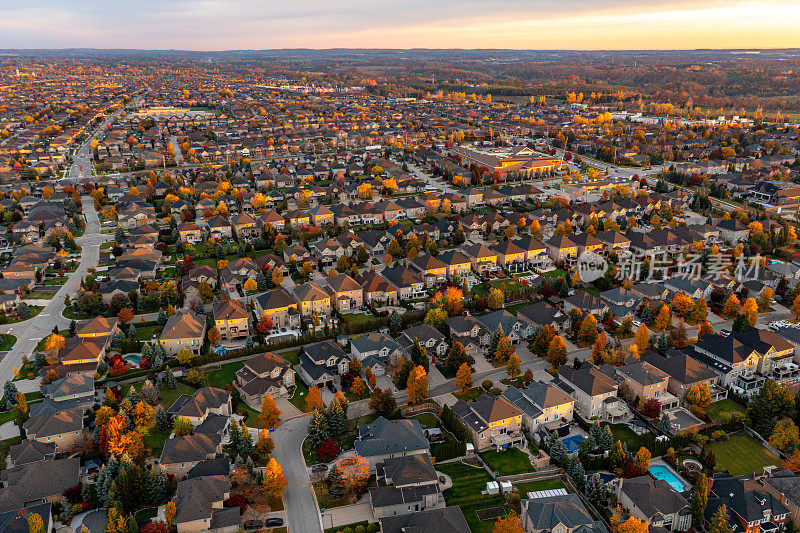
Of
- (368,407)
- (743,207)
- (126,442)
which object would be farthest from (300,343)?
(743,207)

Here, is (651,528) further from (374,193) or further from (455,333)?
(374,193)

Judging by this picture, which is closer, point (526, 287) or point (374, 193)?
point (526, 287)

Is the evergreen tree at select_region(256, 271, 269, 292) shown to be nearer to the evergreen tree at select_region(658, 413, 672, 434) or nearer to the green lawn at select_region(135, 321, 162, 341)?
the green lawn at select_region(135, 321, 162, 341)

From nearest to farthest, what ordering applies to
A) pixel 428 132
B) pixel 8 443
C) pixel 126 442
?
1. pixel 126 442
2. pixel 8 443
3. pixel 428 132

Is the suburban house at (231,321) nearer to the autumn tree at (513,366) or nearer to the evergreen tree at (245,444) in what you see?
the evergreen tree at (245,444)

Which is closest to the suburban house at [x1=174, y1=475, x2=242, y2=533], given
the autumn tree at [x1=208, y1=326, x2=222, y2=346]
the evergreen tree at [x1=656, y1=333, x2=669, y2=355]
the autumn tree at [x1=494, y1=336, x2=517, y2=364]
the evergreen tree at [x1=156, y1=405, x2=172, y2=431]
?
the evergreen tree at [x1=156, y1=405, x2=172, y2=431]

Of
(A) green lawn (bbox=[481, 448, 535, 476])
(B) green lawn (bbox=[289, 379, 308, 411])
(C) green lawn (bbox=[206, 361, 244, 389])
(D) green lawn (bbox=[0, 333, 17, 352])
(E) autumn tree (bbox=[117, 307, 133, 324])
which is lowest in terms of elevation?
(A) green lawn (bbox=[481, 448, 535, 476])

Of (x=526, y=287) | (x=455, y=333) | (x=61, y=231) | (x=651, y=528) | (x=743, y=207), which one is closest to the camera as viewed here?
(x=651, y=528)
